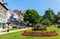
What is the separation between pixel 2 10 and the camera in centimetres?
5834

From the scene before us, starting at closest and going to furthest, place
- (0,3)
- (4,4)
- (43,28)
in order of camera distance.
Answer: (43,28) → (0,3) → (4,4)

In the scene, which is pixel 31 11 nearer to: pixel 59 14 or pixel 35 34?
pixel 59 14

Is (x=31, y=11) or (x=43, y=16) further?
(x=43, y=16)

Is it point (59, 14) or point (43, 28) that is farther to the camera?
point (59, 14)

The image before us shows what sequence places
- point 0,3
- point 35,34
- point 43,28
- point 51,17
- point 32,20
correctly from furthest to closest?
point 51,17 → point 32,20 → point 0,3 → point 43,28 → point 35,34

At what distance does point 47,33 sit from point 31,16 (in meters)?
74.2

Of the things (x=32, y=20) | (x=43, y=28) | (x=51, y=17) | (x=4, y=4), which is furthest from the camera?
(x=51, y=17)

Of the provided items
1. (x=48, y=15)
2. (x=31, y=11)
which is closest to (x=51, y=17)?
(x=48, y=15)

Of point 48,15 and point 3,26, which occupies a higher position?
point 48,15

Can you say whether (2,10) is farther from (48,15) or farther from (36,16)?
(48,15)

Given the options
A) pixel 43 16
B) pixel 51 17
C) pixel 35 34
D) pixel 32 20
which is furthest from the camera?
pixel 43 16

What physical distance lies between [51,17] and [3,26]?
67897 mm

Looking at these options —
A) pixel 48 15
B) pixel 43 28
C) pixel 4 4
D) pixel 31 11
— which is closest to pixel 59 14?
pixel 48 15

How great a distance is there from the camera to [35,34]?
29.0 m
